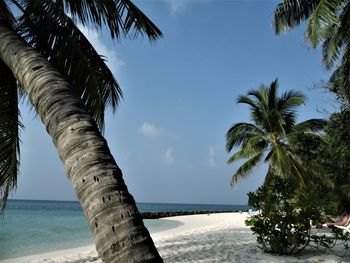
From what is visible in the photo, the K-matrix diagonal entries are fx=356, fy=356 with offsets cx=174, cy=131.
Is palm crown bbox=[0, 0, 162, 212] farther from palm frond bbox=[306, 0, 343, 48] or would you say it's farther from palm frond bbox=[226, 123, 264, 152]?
palm frond bbox=[226, 123, 264, 152]

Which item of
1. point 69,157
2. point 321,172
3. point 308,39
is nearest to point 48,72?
point 69,157

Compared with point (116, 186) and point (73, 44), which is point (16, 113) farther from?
point (116, 186)

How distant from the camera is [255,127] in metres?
20.9

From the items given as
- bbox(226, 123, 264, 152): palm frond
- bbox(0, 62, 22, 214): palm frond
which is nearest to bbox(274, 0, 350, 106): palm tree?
bbox(0, 62, 22, 214): palm frond

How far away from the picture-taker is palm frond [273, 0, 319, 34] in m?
10.4

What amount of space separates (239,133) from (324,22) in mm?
13274

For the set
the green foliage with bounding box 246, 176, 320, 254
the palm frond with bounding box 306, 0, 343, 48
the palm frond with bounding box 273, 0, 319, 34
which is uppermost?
the palm frond with bounding box 273, 0, 319, 34

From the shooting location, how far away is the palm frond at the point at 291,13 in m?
10.4

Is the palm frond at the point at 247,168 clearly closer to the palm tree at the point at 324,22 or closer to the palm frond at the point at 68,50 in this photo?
the palm tree at the point at 324,22

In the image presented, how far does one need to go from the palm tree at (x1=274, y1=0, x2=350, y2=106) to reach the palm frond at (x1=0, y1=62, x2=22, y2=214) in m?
6.14

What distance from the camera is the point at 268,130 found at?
20609 millimetres

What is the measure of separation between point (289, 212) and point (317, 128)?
48.0 ft

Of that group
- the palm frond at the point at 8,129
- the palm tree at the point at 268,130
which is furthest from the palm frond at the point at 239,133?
the palm frond at the point at 8,129

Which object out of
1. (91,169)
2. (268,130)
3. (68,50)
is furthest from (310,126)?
(91,169)
